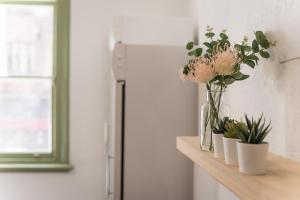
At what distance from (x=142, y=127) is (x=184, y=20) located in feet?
2.57

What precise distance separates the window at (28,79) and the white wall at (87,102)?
0.16 m

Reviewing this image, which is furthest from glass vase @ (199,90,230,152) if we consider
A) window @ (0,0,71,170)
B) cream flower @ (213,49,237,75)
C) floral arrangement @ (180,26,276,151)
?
window @ (0,0,71,170)

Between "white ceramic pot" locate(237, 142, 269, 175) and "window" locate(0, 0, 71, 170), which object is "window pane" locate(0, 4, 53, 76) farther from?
"white ceramic pot" locate(237, 142, 269, 175)

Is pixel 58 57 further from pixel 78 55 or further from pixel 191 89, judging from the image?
pixel 191 89

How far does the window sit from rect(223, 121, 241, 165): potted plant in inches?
84.1

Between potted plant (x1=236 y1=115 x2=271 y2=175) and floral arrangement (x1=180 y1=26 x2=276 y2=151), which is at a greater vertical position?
floral arrangement (x1=180 y1=26 x2=276 y2=151)

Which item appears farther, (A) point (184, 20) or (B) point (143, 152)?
(A) point (184, 20)

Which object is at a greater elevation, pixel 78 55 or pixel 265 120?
pixel 78 55

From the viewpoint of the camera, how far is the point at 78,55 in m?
3.04

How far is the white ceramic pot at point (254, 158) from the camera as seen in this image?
1008 mm

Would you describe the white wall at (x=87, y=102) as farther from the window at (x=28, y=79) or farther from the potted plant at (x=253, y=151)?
the potted plant at (x=253, y=151)

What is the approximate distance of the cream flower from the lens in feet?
4.00

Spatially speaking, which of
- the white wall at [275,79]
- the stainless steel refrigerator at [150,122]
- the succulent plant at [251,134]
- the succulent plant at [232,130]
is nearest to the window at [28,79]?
the stainless steel refrigerator at [150,122]

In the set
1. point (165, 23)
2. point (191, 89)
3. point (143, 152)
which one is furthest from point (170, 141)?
point (165, 23)
